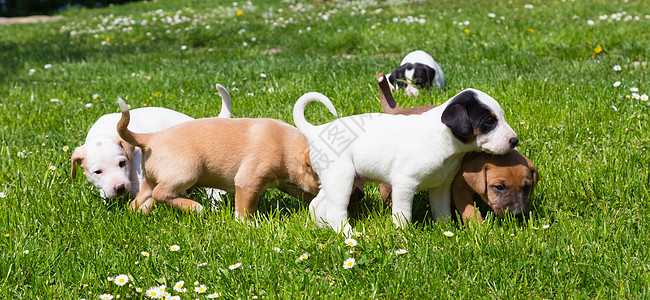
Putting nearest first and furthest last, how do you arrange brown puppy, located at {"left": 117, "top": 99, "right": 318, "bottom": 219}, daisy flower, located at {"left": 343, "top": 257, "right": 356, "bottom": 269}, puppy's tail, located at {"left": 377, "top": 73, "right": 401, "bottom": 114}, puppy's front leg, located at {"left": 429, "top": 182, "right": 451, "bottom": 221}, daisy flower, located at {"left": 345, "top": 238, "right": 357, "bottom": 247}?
daisy flower, located at {"left": 343, "top": 257, "right": 356, "bottom": 269}, daisy flower, located at {"left": 345, "top": 238, "right": 357, "bottom": 247}, puppy's front leg, located at {"left": 429, "top": 182, "right": 451, "bottom": 221}, brown puppy, located at {"left": 117, "top": 99, "right": 318, "bottom": 219}, puppy's tail, located at {"left": 377, "top": 73, "right": 401, "bottom": 114}

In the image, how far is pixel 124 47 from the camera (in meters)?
10.6

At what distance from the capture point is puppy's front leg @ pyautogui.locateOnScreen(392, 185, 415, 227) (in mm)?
3049

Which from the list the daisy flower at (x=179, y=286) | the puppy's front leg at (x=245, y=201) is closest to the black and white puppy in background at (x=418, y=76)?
the puppy's front leg at (x=245, y=201)

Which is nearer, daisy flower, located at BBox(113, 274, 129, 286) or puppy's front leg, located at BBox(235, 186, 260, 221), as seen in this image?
daisy flower, located at BBox(113, 274, 129, 286)

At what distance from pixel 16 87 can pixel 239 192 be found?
506 centimetres

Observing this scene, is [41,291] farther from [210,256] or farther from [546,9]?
[546,9]

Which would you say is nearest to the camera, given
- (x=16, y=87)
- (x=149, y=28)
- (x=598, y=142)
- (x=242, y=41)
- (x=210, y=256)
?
(x=210, y=256)

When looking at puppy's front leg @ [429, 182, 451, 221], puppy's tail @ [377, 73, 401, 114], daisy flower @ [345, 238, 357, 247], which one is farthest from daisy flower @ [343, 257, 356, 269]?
Result: puppy's tail @ [377, 73, 401, 114]

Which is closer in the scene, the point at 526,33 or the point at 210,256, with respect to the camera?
the point at 210,256

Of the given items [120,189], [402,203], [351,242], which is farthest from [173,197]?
[402,203]

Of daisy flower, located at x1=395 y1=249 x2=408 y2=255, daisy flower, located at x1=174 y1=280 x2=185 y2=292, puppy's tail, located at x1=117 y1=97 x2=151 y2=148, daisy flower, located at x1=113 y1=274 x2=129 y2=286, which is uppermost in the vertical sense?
puppy's tail, located at x1=117 y1=97 x2=151 y2=148

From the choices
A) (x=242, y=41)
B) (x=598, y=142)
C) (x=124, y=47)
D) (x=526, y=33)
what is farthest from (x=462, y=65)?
(x=124, y=47)

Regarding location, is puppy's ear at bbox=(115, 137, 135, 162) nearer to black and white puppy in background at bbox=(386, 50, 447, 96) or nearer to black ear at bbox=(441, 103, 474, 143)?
black ear at bbox=(441, 103, 474, 143)

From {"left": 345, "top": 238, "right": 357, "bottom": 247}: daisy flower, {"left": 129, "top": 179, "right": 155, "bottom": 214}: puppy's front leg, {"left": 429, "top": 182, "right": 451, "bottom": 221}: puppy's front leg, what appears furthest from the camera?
{"left": 129, "top": 179, "right": 155, "bottom": 214}: puppy's front leg
